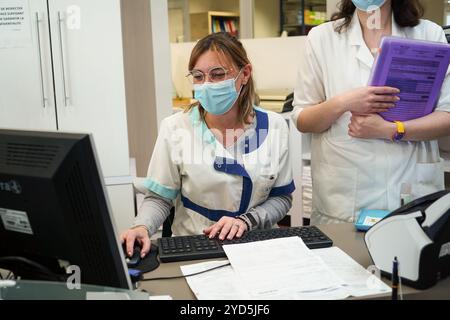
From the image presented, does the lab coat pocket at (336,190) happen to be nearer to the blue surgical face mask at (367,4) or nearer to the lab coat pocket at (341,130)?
the lab coat pocket at (341,130)

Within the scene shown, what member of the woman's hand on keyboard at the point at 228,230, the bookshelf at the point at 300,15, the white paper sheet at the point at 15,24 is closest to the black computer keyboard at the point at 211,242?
the woman's hand on keyboard at the point at 228,230

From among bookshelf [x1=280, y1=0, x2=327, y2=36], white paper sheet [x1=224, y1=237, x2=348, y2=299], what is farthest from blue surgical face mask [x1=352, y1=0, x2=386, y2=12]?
bookshelf [x1=280, y1=0, x2=327, y2=36]

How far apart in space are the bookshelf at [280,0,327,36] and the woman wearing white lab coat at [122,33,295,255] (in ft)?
12.1

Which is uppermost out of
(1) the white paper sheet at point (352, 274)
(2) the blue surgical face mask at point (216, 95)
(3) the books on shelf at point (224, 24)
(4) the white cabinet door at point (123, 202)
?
(3) the books on shelf at point (224, 24)

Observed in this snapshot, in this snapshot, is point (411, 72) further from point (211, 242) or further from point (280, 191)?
point (211, 242)

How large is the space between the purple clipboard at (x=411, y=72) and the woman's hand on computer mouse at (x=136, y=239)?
0.76 m

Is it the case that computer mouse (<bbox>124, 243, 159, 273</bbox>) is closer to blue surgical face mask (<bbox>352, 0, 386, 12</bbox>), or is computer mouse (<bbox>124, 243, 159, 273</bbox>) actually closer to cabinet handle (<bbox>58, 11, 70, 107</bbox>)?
blue surgical face mask (<bbox>352, 0, 386, 12</bbox>)

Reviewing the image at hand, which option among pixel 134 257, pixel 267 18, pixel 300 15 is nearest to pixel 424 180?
pixel 134 257

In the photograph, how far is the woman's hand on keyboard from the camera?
1259 millimetres

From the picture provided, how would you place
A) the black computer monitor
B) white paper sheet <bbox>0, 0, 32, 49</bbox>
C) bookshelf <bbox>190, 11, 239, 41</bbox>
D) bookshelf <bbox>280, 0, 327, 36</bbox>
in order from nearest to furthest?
the black computer monitor → white paper sheet <bbox>0, 0, 32, 49</bbox> → bookshelf <bbox>280, 0, 327, 36</bbox> → bookshelf <bbox>190, 11, 239, 41</bbox>

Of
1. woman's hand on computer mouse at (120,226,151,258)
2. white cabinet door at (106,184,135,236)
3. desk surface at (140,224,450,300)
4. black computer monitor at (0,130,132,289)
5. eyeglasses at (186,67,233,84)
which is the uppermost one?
eyeglasses at (186,67,233,84)

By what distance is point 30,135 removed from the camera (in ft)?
2.64

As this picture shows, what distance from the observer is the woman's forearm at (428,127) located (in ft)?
4.54
